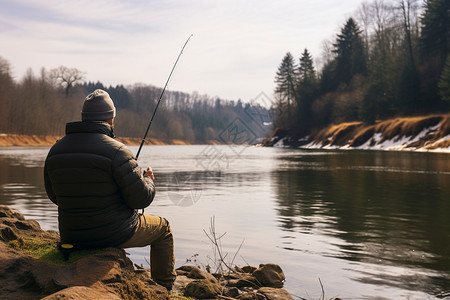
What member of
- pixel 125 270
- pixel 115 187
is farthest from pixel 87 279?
pixel 115 187

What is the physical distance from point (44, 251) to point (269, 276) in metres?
2.92

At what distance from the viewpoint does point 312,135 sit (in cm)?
8869

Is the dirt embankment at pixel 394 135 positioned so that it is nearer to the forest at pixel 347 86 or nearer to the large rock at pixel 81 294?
the forest at pixel 347 86

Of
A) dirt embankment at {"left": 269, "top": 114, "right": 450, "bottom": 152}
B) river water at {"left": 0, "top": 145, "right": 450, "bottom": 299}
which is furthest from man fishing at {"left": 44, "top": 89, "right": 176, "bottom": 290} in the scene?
dirt embankment at {"left": 269, "top": 114, "right": 450, "bottom": 152}

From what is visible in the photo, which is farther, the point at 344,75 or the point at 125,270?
the point at 344,75

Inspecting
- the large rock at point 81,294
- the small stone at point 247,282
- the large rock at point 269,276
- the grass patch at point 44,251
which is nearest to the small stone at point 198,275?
the small stone at point 247,282

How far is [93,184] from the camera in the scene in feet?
13.1

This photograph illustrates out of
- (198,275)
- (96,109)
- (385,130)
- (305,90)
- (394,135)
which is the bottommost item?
(198,275)

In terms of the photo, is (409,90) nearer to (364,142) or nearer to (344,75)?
(364,142)

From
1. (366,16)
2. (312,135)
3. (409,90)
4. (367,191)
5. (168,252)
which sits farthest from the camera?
(312,135)

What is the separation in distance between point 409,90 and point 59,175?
207ft

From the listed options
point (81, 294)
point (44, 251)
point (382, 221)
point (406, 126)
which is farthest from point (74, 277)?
point (406, 126)

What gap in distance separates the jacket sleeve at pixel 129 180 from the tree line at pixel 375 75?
54.1 m

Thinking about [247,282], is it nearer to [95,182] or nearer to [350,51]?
[95,182]
